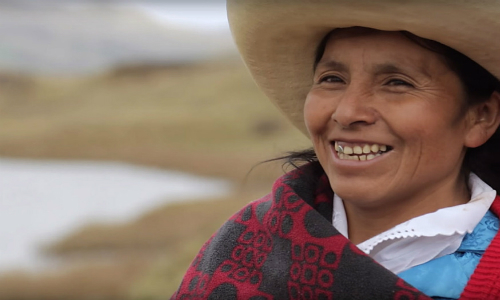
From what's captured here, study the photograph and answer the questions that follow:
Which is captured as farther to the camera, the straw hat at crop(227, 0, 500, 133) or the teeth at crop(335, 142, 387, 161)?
the teeth at crop(335, 142, 387, 161)

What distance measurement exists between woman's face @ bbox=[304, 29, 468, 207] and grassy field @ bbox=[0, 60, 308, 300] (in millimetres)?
894

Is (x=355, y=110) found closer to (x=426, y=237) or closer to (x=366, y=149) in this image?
(x=366, y=149)

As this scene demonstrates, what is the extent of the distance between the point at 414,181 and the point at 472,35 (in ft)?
1.22

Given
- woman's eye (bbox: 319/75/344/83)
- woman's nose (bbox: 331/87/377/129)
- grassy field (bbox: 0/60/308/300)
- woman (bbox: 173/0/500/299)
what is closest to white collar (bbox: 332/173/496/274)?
woman (bbox: 173/0/500/299)

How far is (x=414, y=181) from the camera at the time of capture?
152 centimetres

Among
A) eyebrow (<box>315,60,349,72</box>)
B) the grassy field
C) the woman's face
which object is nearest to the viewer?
the woman's face

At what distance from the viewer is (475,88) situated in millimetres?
1532

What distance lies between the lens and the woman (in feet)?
4.60

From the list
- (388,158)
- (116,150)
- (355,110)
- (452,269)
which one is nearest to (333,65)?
(355,110)

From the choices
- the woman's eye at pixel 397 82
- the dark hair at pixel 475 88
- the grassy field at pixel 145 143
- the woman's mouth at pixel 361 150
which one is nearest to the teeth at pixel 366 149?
the woman's mouth at pixel 361 150

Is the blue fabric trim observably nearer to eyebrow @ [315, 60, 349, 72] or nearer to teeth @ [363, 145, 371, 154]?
teeth @ [363, 145, 371, 154]

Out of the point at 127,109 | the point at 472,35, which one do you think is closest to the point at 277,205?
the point at 472,35

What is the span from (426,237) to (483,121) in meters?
0.34

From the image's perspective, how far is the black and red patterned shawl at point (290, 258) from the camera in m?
1.44
